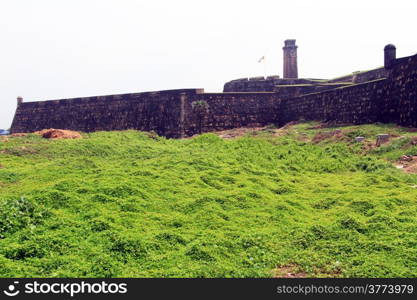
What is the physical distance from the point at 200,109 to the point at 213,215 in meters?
16.6

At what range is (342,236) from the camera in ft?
23.4

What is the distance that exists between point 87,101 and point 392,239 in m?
23.7

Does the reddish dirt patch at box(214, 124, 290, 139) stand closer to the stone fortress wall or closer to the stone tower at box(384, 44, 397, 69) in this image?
the stone fortress wall

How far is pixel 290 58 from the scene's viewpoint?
31.3 m

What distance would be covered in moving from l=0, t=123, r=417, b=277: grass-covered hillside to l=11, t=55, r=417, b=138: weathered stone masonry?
4.31 meters

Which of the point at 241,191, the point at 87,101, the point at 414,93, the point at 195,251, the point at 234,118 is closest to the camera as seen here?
the point at 195,251

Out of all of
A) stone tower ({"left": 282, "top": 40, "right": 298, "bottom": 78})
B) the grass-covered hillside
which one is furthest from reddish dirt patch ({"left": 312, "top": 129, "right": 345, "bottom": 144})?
stone tower ({"left": 282, "top": 40, "right": 298, "bottom": 78})

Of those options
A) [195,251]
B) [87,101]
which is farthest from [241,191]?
[87,101]

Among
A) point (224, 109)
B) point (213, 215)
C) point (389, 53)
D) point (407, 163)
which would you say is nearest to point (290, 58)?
point (224, 109)

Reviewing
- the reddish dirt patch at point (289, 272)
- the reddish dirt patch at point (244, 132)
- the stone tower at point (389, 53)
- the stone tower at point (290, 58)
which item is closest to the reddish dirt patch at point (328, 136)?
the reddish dirt patch at point (244, 132)

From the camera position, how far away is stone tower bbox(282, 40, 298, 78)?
3125 cm

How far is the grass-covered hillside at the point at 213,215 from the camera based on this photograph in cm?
602

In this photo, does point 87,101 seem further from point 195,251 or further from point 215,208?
point 195,251

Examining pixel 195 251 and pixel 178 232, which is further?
pixel 178 232
